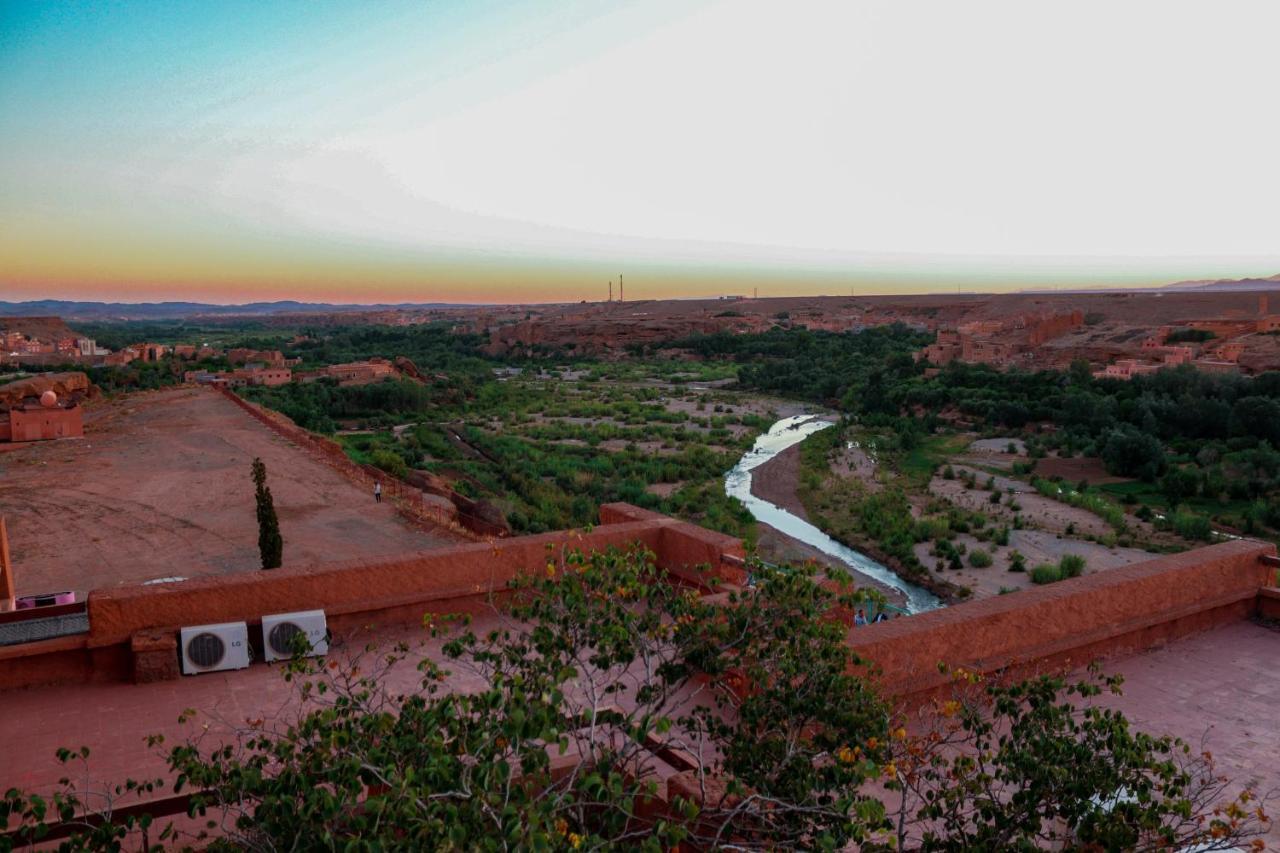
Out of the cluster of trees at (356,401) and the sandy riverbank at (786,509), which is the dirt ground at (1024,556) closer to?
the sandy riverbank at (786,509)

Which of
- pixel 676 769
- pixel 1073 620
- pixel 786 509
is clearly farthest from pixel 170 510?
pixel 1073 620

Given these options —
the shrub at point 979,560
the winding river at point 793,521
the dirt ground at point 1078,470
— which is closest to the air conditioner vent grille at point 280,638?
the winding river at point 793,521

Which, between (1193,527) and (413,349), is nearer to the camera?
(1193,527)

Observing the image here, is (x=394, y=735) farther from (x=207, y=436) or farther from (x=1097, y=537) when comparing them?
(x=207, y=436)

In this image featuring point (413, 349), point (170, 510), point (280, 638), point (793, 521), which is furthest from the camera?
point (413, 349)

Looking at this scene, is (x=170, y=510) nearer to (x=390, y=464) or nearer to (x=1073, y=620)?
(x=390, y=464)

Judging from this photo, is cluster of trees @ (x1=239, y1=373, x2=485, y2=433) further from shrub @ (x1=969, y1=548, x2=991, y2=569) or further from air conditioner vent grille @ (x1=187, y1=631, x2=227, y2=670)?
air conditioner vent grille @ (x1=187, y1=631, x2=227, y2=670)

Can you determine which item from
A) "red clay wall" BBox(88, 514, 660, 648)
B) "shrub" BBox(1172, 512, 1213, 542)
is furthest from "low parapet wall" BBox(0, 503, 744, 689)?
"shrub" BBox(1172, 512, 1213, 542)
